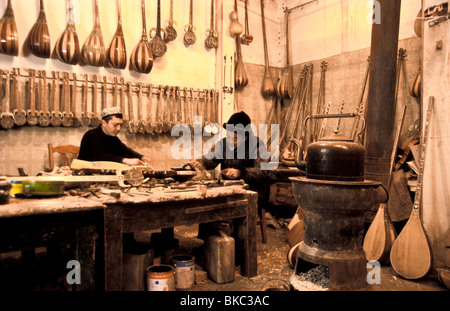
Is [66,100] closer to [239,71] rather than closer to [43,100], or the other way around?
[43,100]

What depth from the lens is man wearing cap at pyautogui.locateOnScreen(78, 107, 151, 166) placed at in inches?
162

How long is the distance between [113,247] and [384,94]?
11.3 feet

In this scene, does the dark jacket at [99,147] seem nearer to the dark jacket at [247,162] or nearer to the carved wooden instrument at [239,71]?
the dark jacket at [247,162]

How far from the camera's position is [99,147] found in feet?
13.8

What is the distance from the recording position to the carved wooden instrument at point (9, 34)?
14.2 ft

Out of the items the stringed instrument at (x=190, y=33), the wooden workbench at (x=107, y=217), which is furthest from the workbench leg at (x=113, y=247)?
the stringed instrument at (x=190, y=33)

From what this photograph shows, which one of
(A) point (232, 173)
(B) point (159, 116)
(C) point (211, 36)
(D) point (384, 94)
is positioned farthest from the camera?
(C) point (211, 36)

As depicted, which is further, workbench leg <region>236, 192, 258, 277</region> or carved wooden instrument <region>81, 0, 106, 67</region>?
carved wooden instrument <region>81, 0, 106, 67</region>

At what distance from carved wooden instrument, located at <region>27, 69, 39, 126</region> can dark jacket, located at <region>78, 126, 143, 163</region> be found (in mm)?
913

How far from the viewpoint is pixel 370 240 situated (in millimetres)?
4043

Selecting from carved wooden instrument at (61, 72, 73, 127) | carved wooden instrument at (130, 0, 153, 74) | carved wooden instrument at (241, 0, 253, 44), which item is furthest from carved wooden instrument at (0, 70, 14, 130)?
carved wooden instrument at (241, 0, 253, 44)

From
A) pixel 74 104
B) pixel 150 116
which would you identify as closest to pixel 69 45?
pixel 74 104

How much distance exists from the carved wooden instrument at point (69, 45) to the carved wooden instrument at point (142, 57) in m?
0.83

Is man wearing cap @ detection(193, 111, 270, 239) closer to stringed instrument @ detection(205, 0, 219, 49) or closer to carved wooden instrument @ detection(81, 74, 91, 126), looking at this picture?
carved wooden instrument @ detection(81, 74, 91, 126)
